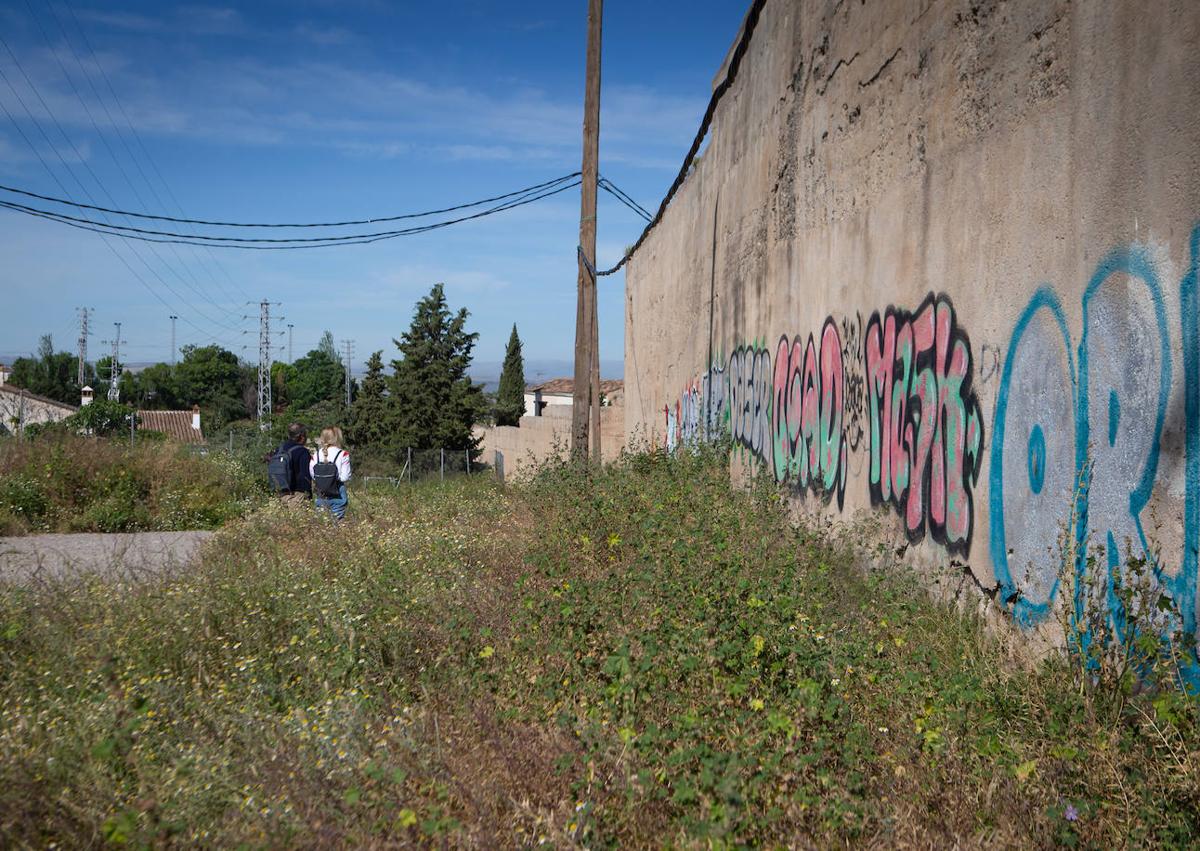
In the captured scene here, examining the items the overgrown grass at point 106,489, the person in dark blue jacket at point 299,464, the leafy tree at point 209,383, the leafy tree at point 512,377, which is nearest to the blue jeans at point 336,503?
the person in dark blue jacket at point 299,464

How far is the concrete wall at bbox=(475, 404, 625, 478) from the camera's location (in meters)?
20.9

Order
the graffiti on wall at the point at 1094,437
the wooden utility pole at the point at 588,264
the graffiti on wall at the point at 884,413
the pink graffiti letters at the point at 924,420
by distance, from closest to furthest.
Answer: the graffiti on wall at the point at 1094,437, the pink graffiti letters at the point at 924,420, the graffiti on wall at the point at 884,413, the wooden utility pole at the point at 588,264

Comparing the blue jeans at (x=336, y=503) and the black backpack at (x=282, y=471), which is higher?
the black backpack at (x=282, y=471)

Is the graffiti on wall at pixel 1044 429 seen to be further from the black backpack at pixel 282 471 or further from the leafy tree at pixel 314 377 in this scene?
the leafy tree at pixel 314 377

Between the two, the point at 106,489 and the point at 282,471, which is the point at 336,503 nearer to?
the point at 282,471

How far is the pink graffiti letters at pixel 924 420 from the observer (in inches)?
214

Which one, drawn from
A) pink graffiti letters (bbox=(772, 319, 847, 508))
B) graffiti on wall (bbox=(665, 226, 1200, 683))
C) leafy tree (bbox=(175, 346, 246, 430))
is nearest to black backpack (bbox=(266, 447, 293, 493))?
pink graffiti letters (bbox=(772, 319, 847, 508))

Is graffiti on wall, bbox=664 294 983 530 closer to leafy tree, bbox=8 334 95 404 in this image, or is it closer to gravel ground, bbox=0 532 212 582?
gravel ground, bbox=0 532 212 582

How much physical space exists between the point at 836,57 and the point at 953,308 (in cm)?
327

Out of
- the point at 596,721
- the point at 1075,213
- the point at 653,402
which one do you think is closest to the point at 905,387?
the point at 1075,213

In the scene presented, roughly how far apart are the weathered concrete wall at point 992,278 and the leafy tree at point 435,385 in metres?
39.3

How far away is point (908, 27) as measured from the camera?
6387mm

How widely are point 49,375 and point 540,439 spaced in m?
97.2

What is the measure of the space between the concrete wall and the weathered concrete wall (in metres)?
6.29
